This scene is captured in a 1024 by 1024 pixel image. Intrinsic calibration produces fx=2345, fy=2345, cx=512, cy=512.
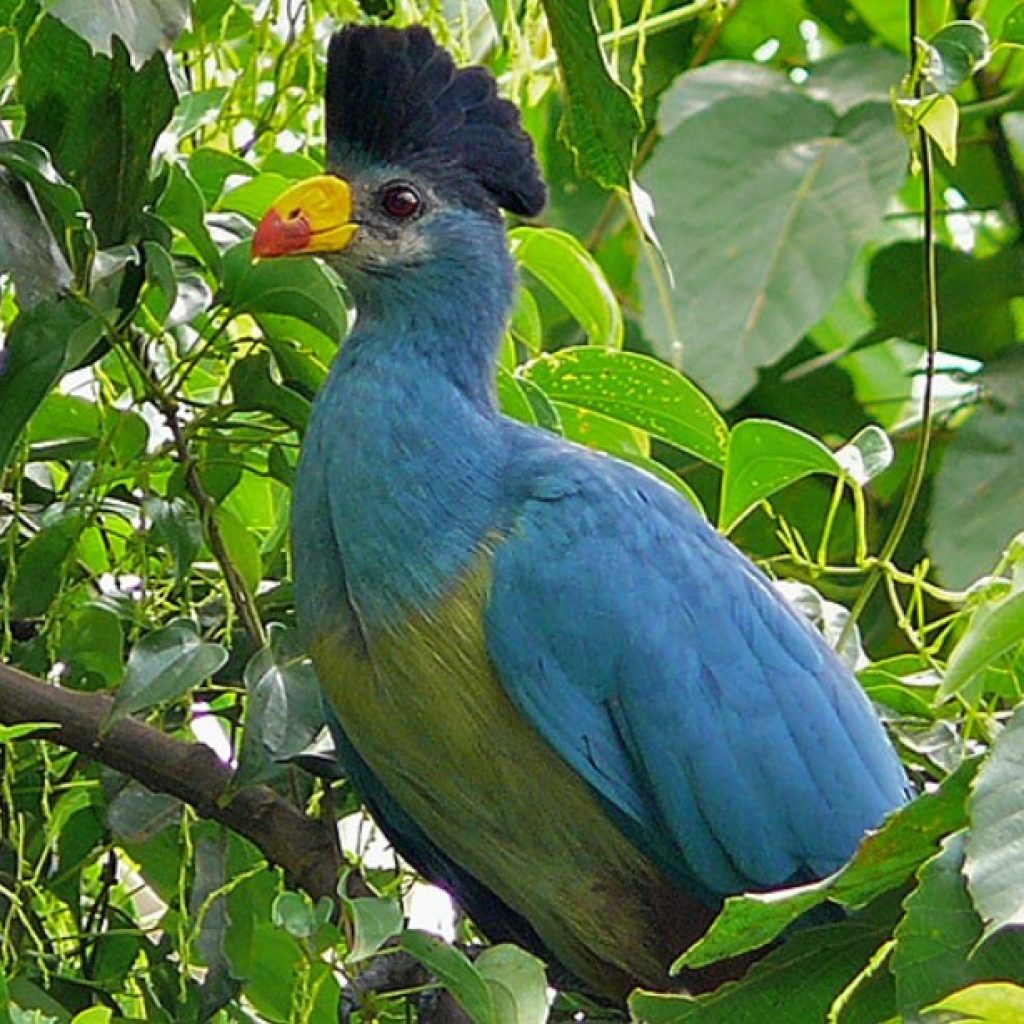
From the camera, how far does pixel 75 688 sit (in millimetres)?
1783

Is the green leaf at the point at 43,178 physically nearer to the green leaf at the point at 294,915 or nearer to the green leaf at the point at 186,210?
the green leaf at the point at 186,210

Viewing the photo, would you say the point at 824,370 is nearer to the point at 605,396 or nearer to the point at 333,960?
the point at 605,396

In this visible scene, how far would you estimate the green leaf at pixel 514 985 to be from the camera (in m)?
1.40

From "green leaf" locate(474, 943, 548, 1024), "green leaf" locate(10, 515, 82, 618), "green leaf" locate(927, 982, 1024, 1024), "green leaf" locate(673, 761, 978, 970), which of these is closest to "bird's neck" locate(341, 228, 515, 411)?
"green leaf" locate(10, 515, 82, 618)

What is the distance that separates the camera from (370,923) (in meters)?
1.38

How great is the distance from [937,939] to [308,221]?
85 centimetres

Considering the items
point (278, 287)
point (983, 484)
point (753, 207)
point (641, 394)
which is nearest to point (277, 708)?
point (278, 287)

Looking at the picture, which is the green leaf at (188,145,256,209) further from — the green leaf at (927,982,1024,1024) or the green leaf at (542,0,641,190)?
the green leaf at (927,982,1024,1024)

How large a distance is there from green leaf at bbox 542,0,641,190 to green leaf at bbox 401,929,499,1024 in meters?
0.61

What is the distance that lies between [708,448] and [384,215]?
0.34 meters

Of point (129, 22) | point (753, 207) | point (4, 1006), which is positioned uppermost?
point (129, 22)

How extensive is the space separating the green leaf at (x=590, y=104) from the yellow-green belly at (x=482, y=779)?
12.7 inches

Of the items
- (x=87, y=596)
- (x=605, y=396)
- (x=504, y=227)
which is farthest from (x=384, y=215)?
(x=87, y=596)

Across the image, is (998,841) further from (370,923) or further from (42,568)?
(42,568)
